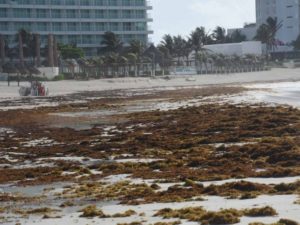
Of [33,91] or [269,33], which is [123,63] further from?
[269,33]

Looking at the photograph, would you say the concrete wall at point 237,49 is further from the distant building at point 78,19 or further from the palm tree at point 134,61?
the palm tree at point 134,61

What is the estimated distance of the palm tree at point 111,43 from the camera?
5113 inches

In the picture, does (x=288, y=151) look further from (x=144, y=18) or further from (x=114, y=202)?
(x=144, y=18)

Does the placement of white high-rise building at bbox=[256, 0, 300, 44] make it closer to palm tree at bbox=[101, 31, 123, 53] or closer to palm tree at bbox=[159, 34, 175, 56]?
palm tree at bbox=[159, 34, 175, 56]


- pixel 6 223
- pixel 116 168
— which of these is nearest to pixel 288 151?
pixel 116 168

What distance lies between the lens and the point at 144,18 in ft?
483

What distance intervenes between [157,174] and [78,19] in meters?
125

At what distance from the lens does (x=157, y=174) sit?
13055 mm

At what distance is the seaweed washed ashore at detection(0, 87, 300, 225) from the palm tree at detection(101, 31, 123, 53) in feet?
347

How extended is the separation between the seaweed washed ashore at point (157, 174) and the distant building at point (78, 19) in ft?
352

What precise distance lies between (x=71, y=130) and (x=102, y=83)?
204 ft

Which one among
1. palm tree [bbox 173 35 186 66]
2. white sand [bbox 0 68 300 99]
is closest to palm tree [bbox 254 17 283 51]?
palm tree [bbox 173 35 186 66]

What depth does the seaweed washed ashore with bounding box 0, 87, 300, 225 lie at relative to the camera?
927 cm

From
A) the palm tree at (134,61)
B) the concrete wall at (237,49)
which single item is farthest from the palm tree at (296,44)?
the palm tree at (134,61)
